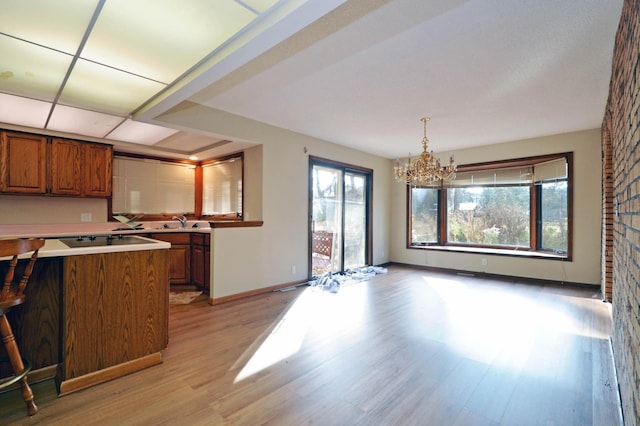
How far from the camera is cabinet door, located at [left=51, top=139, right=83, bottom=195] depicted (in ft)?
13.3

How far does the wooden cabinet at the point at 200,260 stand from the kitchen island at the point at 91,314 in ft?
6.54

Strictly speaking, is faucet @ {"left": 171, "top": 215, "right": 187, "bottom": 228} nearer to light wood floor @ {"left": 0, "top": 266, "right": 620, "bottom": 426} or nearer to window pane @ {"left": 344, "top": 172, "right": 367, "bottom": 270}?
light wood floor @ {"left": 0, "top": 266, "right": 620, "bottom": 426}

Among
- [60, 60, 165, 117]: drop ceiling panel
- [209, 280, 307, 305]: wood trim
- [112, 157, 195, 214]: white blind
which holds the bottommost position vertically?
[209, 280, 307, 305]: wood trim

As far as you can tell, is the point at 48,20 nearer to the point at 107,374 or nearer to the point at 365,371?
the point at 107,374

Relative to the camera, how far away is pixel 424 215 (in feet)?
22.0

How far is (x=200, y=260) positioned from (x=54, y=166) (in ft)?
7.42

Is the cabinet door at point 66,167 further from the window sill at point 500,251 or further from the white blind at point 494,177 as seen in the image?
the white blind at point 494,177

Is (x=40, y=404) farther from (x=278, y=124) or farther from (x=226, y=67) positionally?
(x=278, y=124)

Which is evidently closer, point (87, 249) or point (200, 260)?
→ point (87, 249)

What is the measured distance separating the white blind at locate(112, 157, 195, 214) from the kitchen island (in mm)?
3076

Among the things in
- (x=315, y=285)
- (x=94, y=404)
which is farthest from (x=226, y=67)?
(x=315, y=285)

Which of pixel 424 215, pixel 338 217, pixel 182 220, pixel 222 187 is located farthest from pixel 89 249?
pixel 424 215

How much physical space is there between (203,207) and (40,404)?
14.1ft

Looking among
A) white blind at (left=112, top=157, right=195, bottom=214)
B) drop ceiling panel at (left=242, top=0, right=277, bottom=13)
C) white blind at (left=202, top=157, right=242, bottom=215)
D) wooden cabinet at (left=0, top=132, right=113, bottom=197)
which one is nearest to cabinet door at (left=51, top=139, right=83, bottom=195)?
wooden cabinet at (left=0, top=132, right=113, bottom=197)
